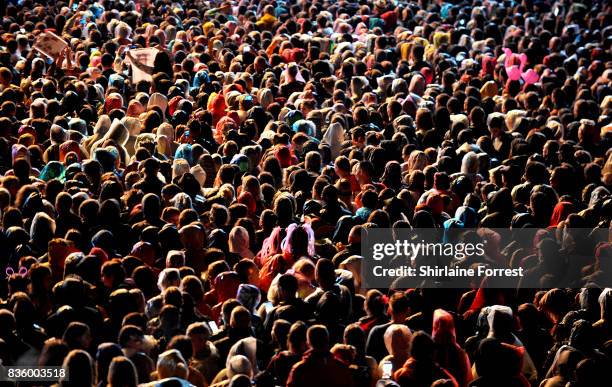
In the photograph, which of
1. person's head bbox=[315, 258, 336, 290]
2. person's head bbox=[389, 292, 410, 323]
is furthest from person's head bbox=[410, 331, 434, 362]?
person's head bbox=[315, 258, 336, 290]

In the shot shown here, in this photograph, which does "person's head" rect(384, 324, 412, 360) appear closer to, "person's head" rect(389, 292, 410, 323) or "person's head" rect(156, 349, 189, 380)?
"person's head" rect(389, 292, 410, 323)

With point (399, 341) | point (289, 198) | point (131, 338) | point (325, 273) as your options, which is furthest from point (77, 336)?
point (289, 198)

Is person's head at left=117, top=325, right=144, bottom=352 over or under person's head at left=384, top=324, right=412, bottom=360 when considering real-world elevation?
over

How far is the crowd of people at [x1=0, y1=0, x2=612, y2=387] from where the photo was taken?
362 inches

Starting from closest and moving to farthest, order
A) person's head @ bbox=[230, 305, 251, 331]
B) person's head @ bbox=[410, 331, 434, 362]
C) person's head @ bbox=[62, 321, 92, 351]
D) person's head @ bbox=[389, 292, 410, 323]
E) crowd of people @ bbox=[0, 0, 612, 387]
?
person's head @ bbox=[410, 331, 434, 362] < person's head @ bbox=[62, 321, 92, 351] < crowd of people @ bbox=[0, 0, 612, 387] < person's head @ bbox=[230, 305, 251, 331] < person's head @ bbox=[389, 292, 410, 323]

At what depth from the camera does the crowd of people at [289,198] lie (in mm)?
9195

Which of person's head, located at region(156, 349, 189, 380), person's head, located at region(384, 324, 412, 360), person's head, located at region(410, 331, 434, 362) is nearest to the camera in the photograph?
person's head, located at region(156, 349, 189, 380)

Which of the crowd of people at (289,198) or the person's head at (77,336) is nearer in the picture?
the person's head at (77,336)

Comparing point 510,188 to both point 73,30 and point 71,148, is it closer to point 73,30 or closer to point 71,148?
point 71,148

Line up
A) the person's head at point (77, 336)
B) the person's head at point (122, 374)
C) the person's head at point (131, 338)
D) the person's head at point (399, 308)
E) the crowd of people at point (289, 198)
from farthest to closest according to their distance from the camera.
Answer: the person's head at point (399, 308) < the crowd of people at point (289, 198) < the person's head at point (131, 338) < the person's head at point (77, 336) < the person's head at point (122, 374)

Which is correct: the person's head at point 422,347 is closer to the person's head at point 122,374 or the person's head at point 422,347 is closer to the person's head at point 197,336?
the person's head at point 197,336

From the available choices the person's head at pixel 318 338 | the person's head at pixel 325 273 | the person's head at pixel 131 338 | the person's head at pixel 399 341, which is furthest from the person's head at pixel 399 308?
the person's head at pixel 131 338

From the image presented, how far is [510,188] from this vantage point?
1377 centimetres

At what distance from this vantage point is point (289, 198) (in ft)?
40.8
